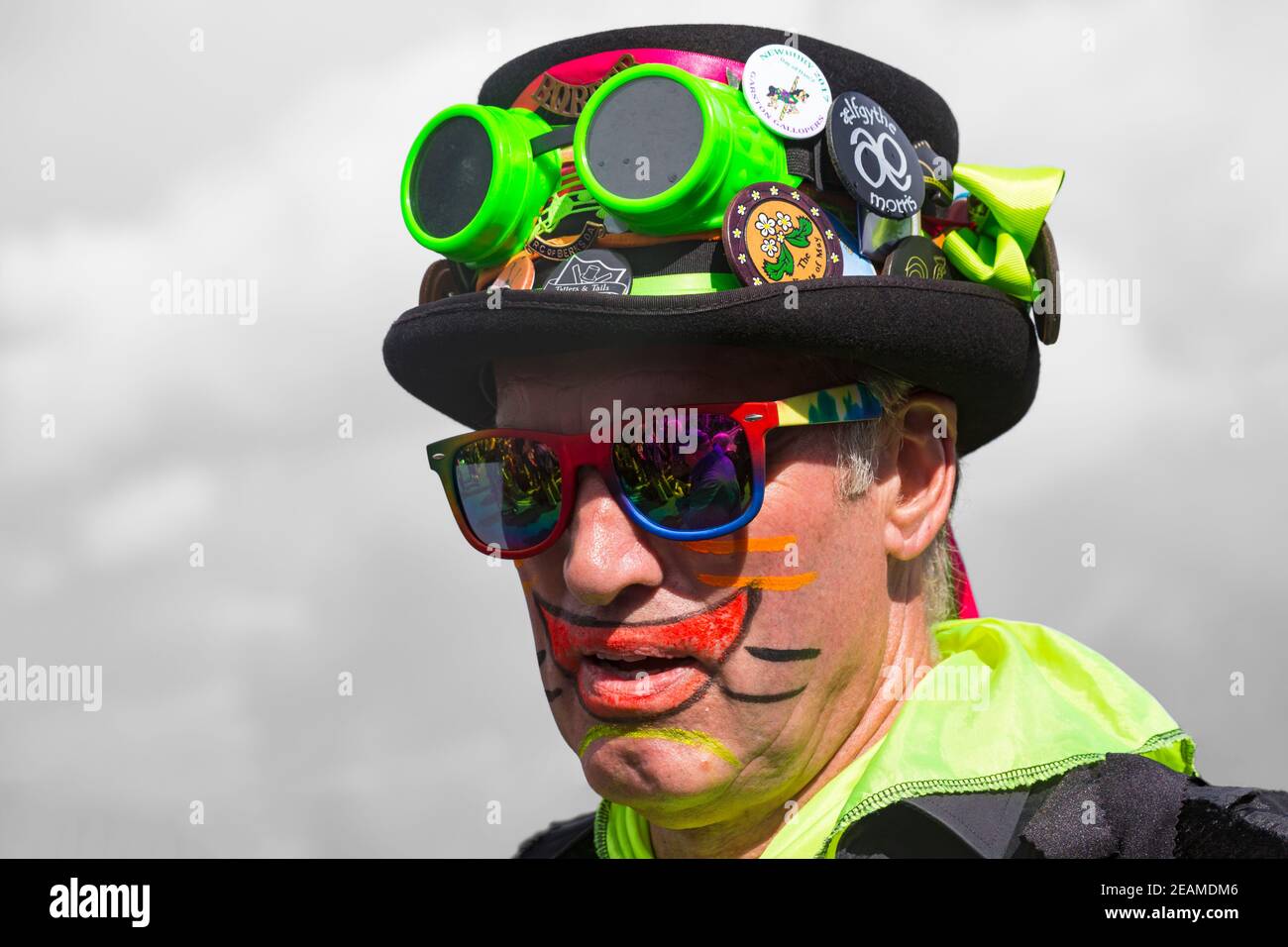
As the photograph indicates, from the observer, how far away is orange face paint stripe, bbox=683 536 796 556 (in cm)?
344

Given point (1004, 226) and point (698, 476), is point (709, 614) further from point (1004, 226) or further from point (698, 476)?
point (1004, 226)

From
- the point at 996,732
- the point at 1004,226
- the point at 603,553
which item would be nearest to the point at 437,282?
the point at 603,553

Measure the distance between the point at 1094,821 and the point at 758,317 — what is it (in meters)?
1.32

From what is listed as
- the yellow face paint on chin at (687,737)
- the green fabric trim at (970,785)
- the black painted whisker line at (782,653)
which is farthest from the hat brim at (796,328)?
the green fabric trim at (970,785)

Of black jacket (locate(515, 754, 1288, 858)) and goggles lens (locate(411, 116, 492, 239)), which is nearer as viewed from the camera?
black jacket (locate(515, 754, 1288, 858))

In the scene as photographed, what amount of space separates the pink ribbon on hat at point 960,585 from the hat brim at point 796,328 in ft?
1.46

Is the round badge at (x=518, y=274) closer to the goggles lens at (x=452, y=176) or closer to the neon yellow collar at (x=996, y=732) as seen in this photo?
the goggles lens at (x=452, y=176)

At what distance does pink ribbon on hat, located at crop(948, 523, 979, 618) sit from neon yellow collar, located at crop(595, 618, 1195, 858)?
29cm

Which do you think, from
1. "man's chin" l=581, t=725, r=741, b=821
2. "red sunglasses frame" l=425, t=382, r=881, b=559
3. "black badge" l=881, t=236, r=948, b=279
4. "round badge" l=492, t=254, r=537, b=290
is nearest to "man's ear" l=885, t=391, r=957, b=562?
"red sunglasses frame" l=425, t=382, r=881, b=559

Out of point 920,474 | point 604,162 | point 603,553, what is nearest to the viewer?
point 603,553

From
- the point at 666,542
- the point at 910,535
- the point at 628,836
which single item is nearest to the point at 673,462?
the point at 666,542

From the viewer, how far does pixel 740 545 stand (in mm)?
3438

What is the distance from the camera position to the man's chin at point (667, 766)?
3.46 m

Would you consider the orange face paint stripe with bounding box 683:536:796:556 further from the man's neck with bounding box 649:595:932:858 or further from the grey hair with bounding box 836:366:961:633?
→ the man's neck with bounding box 649:595:932:858
